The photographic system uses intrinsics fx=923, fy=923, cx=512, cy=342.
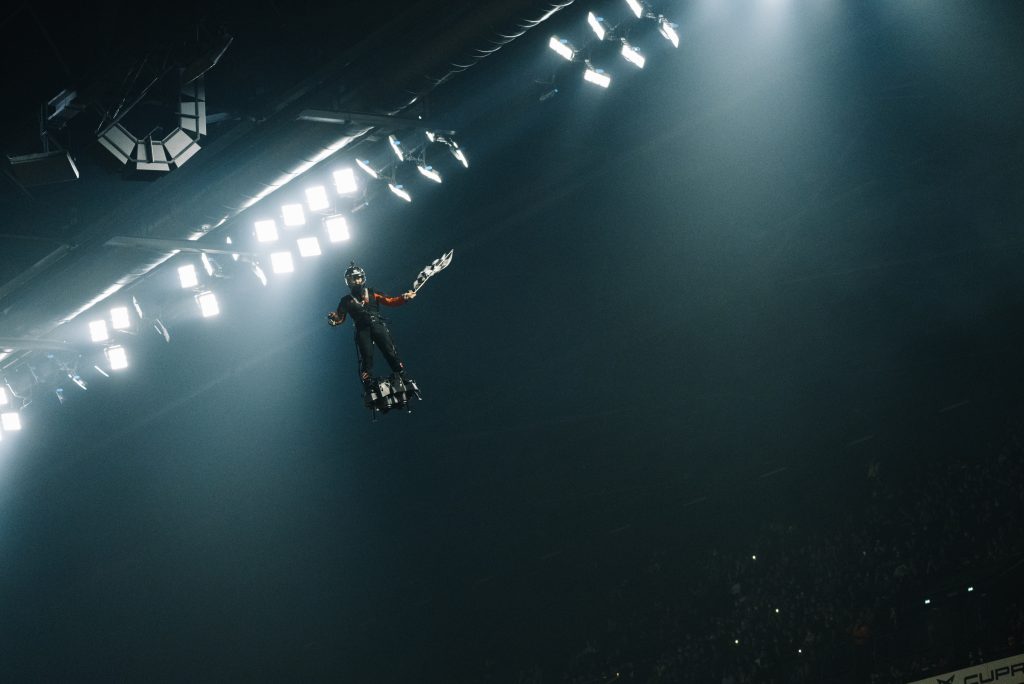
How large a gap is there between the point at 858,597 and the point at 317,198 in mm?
9605

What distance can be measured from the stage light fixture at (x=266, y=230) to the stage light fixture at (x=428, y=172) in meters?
2.09

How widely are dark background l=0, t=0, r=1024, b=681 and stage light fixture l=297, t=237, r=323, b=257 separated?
2403 millimetres

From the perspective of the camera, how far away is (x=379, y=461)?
55.5ft

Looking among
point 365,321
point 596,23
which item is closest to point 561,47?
point 596,23

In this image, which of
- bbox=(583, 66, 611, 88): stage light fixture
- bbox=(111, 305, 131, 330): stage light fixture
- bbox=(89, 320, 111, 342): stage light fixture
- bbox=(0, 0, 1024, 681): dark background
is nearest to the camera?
bbox=(583, 66, 611, 88): stage light fixture

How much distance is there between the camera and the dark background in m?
13.3

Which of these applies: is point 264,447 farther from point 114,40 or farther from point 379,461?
point 114,40

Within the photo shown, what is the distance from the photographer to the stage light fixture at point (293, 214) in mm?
10828

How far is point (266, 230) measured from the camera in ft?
36.2

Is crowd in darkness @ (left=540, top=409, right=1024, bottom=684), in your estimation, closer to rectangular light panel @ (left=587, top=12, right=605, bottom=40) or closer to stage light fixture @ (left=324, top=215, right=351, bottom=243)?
stage light fixture @ (left=324, top=215, right=351, bottom=243)

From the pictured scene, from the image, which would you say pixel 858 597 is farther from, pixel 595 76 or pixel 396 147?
pixel 396 147

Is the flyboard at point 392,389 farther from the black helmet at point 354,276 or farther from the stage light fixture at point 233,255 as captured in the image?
the stage light fixture at point 233,255

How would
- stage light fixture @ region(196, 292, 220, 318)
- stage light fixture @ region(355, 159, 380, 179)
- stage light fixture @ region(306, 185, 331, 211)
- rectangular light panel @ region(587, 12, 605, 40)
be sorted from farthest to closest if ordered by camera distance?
stage light fixture @ region(196, 292, 220, 318) < stage light fixture @ region(306, 185, 331, 211) < stage light fixture @ region(355, 159, 380, 179) < rectangular light panel @ region(587, 12, 605, 40)

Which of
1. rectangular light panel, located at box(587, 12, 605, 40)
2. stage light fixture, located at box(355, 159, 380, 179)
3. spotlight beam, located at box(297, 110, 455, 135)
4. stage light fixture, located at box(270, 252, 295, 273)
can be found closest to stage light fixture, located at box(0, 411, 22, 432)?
stage light fixture, located at box(270, 252, 295, 273)
